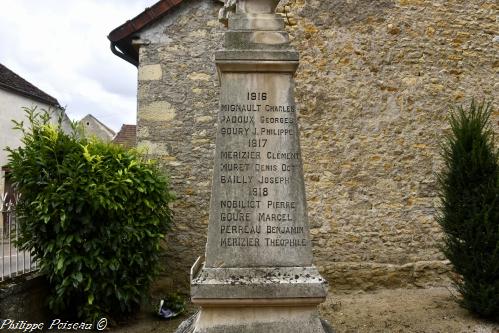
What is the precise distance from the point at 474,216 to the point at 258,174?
3574mm

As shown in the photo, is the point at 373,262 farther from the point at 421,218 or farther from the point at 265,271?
the point at 265,271

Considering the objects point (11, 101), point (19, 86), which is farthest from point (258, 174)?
point (19, 86)

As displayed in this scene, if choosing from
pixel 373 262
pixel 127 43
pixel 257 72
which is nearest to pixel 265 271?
pixel 257 72

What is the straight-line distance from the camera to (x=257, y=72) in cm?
351

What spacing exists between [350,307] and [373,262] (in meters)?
0.92

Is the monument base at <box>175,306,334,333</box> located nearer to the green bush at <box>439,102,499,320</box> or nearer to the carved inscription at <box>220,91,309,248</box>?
the carved inscription at <box>220,91,309,248</box>

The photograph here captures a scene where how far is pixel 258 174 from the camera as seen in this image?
3.42 m

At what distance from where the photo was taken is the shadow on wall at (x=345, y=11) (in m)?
7.21

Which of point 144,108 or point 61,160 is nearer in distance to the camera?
point 61,160

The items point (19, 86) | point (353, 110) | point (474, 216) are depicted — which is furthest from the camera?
point (19, 86)

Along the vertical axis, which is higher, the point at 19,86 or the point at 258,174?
the point at 19,86

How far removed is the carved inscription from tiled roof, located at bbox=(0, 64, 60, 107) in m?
16.6

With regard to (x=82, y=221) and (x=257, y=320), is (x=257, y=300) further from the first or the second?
(x=82, y=221)

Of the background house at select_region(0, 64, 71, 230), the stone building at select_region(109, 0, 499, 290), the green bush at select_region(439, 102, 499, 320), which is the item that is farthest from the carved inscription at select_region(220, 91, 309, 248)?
the background house at select_region(0, 64, 71, 230)
